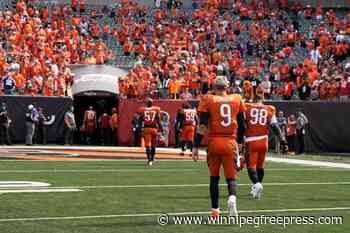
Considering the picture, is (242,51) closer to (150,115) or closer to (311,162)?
(311,162)

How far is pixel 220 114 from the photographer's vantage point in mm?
10664

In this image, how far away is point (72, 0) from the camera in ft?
128

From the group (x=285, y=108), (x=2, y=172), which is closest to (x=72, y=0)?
(x=285, y=108)

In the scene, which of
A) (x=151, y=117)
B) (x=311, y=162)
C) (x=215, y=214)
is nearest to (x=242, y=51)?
(x=311, y=162)

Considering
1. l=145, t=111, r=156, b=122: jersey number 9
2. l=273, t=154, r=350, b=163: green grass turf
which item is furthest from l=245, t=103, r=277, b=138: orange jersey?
l=273, t=154, r=350, b=163: green grass turf

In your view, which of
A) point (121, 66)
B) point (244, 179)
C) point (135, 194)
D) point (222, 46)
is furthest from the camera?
point (222, 46)

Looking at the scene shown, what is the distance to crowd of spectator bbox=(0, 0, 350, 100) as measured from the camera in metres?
31.2

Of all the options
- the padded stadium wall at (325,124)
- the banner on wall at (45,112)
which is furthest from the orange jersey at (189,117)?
the banner on wall at (45,112)

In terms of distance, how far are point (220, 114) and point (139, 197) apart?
287cm

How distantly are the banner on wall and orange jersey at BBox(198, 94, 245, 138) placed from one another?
2021cm

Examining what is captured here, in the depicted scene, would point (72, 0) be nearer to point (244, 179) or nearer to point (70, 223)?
point (244, 179)

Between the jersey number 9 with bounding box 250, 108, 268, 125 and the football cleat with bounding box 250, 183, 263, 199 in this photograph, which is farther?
the jersey number 9 with bounding box 250, 108, 268, 125

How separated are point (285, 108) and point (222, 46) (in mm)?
7620

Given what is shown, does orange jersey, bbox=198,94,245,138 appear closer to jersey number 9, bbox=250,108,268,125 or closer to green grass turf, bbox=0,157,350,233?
green grass turf, bbox=0,157,350,233
